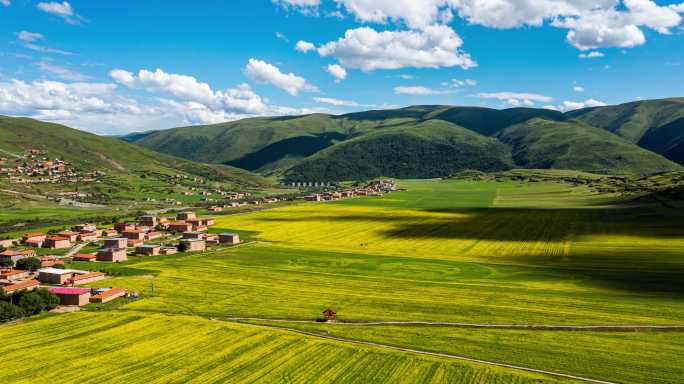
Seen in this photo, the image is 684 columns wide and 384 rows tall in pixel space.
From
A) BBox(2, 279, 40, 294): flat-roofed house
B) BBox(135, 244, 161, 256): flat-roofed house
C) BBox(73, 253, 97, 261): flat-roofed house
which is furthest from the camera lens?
BBox(135, 244, 161, 256): flat-roofed house

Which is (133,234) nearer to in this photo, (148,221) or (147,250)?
(147,250)

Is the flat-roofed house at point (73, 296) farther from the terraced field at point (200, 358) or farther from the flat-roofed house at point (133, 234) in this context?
the flat-roofed house at point (133, 234)

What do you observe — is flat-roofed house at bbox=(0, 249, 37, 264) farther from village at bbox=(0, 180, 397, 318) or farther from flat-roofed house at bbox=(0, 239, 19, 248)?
flat-roofed house at bbox=(0, 239, 19, 248)

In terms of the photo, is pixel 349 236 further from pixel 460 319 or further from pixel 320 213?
pixel 460 319

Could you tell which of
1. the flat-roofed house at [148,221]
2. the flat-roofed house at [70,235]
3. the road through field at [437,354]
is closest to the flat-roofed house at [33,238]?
the flat-roofed house at [70,235]

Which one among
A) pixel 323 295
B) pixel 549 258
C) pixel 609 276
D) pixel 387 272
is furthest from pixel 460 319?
pixel 549 258

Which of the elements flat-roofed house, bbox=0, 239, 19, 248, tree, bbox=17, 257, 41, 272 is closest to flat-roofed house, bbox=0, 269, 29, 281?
tree, bbox=17, 257, 41, 272

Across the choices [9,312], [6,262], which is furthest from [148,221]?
[9,312]
